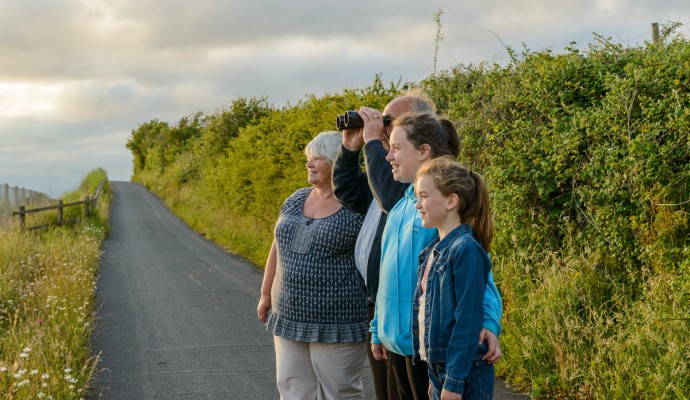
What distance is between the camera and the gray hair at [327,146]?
4.26 metres

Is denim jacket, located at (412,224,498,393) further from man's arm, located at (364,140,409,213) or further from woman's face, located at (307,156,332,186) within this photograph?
woman's face, located at (307,156,332,186)

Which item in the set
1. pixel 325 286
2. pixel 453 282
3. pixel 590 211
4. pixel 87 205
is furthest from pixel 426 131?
pixel 87 205

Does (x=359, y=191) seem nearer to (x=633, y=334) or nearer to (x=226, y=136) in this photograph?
(x=633, y=334)

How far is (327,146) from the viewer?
14.0ft

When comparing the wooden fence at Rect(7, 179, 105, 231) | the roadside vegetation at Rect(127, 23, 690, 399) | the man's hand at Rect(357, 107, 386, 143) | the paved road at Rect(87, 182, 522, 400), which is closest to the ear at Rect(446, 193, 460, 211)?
the man's hand at Rect(357, 107, 386, 143)

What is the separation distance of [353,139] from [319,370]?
1340 millimetres

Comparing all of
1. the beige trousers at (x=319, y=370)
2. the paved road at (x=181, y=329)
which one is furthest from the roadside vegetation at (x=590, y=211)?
the beige trousers at (x=319, y=370)

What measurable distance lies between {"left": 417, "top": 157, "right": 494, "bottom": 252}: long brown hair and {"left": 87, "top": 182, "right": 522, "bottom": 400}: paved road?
10.5 ft

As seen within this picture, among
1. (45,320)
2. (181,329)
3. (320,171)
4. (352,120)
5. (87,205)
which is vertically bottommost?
(181,329)

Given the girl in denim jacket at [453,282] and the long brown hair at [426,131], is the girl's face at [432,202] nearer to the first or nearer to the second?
the girl in denim jacket at [453,282]

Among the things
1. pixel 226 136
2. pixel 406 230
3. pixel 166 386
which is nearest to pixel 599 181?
pixel 406 230

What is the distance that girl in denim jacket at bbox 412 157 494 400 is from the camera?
9.37ft

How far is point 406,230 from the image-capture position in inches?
133

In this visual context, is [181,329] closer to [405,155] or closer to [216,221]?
[405,155]
